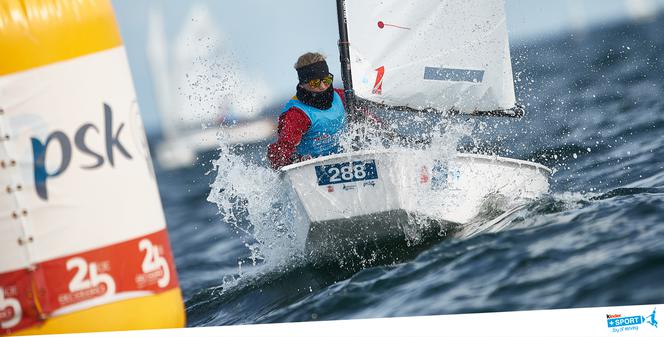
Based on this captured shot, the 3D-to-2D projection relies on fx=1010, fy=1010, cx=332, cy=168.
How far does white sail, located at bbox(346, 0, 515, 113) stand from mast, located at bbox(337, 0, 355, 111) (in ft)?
0.08

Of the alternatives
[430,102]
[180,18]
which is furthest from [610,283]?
[180,18]

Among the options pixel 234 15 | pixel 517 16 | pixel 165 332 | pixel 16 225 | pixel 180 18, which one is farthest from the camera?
pixel 180 18

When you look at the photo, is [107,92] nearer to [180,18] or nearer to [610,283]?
[610,283]

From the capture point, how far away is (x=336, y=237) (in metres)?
3.91

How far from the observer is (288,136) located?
13.4 feet

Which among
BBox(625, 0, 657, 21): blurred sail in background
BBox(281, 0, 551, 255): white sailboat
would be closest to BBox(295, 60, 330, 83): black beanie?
BBox(281, 0, 551, 255): white sailboat

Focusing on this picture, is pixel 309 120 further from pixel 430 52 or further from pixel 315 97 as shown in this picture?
pixel 430 52

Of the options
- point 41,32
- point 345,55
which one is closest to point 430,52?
point 345,55

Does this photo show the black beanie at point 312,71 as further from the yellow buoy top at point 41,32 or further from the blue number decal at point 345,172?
the yellow buoy top at point 41,32

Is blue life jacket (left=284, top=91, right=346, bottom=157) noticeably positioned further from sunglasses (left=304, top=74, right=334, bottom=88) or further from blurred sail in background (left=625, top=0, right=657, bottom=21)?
blurred sail in background (left=625, top=0, right=657, bottom=21)

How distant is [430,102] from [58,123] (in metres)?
2.12

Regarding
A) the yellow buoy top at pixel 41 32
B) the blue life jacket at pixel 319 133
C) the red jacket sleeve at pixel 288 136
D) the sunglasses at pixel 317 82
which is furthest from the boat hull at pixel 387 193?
the yellow buoy top at pixel 41 32

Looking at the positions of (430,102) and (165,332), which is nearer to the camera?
(165,332)

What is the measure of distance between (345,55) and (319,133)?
0.39 metres
